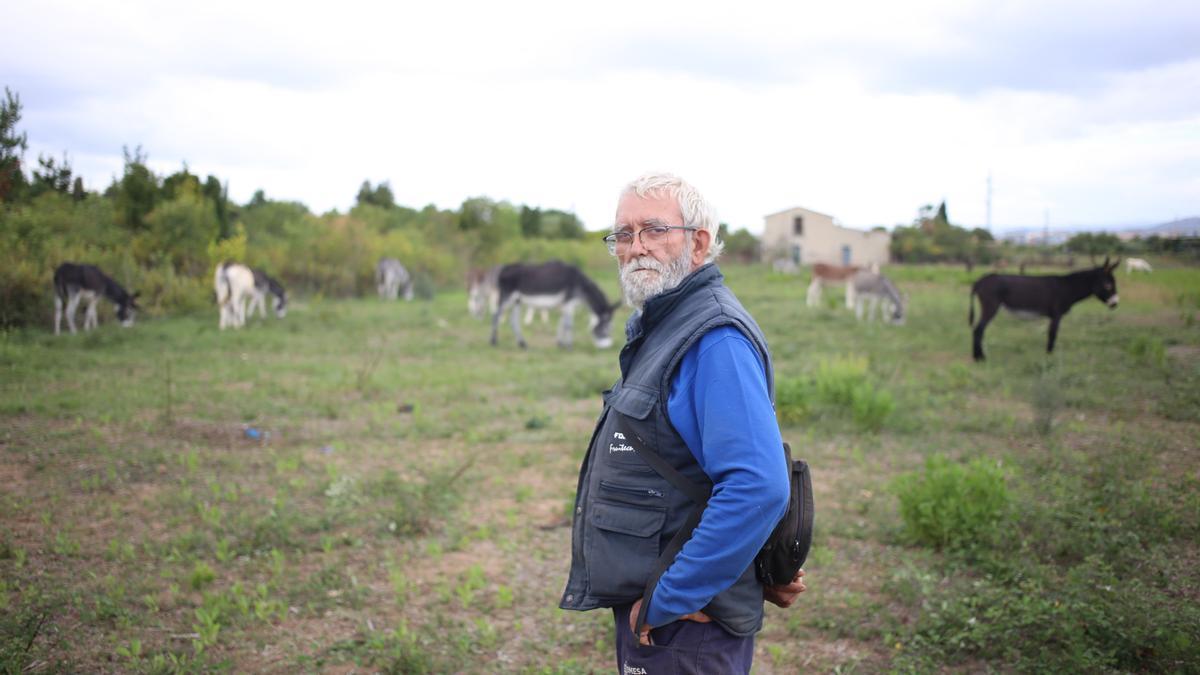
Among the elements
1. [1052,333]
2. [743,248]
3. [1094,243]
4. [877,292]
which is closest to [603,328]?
[877,292]

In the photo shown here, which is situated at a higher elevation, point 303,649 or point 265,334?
point 265,334

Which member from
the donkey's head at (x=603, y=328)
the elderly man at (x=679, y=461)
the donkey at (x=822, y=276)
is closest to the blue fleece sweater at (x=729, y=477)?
the elderly man at (x=679, y=461)

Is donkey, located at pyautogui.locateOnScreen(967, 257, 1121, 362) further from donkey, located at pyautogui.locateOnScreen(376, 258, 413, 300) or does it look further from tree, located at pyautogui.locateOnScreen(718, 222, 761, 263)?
tree, located at pyautogui.locateOnScreen(718, 222, 761, 263)

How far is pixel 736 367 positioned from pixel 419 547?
431 cm

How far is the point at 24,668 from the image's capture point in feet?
12.2

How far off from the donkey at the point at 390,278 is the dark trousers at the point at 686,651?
85.4ft

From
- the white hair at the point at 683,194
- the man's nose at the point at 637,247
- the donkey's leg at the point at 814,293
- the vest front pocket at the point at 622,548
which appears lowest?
the vest front pocket at the point at 622,548

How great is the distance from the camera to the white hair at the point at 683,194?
2.27 meters

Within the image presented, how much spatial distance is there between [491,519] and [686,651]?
14.3 ft

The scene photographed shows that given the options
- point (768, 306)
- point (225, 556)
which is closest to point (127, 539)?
point (225, 556)

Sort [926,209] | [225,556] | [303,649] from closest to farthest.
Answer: [303,649] < [225,556] < [926,209]

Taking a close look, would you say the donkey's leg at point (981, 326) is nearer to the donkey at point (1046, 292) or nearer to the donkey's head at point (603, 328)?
the donkey at point (1046, 292)

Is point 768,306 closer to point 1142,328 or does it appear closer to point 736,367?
point 1142,328

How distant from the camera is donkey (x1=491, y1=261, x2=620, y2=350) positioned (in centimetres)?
1659
